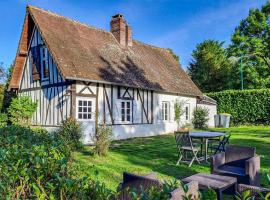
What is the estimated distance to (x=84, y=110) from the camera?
12359mm

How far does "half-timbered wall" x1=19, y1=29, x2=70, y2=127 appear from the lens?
40.7 feet

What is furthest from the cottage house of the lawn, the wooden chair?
the wooden chair

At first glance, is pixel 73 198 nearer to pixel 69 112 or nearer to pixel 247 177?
pixel 247 177

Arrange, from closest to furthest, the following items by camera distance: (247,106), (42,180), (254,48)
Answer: (42,180) < (247,106) < (254,48)

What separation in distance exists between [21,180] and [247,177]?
4081mm

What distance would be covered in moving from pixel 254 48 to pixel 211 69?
18.5 ft

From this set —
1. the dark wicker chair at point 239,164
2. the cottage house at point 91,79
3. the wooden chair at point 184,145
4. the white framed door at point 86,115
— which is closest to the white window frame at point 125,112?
the cottage house at point 91,79

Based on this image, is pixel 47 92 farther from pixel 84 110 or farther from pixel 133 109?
pixel 133 109

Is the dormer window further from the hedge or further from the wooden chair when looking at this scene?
the hedge

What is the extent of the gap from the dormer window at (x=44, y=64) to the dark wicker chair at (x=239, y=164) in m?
10.2

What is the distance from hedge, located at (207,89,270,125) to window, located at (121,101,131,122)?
10.9m

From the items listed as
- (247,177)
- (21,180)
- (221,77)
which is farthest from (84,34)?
(221,77)

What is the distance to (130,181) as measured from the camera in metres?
2.99

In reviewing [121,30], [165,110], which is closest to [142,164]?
[165,110]
